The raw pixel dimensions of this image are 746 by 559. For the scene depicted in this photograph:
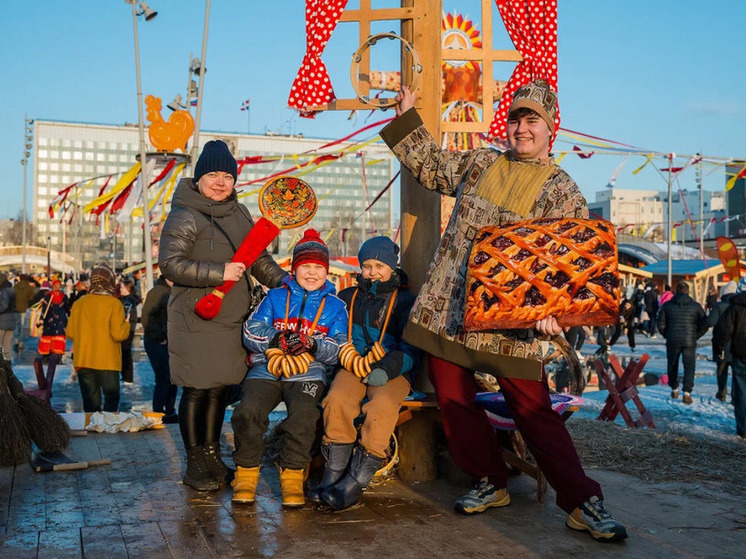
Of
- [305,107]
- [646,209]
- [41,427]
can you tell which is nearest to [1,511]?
[41,427]

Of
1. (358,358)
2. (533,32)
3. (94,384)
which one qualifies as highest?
(533,32)

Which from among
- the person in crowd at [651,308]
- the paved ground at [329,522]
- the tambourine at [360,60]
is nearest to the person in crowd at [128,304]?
the paved ground at [329,522]

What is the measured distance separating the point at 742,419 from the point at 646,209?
103m

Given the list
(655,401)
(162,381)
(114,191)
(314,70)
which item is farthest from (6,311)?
(655,401)

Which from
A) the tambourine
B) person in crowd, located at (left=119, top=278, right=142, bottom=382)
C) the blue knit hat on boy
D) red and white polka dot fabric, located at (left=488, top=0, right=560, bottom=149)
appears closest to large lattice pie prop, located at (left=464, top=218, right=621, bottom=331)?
the blue knit hat on boy

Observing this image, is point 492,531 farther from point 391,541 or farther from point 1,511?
point 1,511

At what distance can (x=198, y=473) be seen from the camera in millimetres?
4520

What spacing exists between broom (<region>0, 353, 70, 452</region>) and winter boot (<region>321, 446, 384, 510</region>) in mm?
2155

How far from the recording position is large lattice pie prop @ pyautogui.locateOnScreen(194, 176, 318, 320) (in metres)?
4.54

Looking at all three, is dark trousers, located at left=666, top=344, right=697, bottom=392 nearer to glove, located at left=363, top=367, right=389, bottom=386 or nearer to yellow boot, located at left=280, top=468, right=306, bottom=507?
glove, located at left=363, top=367, right=389, bottom=386

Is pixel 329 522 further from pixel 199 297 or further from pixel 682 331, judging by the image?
pixel 682 331

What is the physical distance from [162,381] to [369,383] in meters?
5.09

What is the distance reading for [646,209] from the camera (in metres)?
106

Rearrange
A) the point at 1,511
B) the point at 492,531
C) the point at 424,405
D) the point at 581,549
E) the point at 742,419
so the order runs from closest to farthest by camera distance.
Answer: the point at 581,549
the point at 492,531
the point at 1,511
the point at 424,405
the point at 742,419
